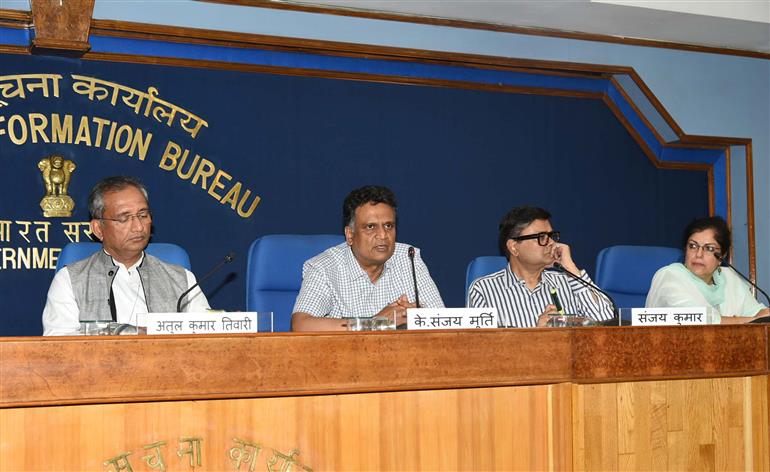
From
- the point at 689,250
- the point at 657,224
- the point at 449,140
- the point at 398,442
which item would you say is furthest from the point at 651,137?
the point at 398,442

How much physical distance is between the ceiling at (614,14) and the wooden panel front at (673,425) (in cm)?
226

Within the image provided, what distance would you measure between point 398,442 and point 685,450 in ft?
2.37

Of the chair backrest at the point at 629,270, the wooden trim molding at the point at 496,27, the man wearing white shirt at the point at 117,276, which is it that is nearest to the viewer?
the man wearing white shirt at the point at 117,276

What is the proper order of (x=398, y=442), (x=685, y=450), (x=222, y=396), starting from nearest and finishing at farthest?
(x=222, y=396)
(x=398, y=442)
(x=685, y=450)

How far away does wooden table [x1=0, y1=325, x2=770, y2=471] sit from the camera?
5.70ft

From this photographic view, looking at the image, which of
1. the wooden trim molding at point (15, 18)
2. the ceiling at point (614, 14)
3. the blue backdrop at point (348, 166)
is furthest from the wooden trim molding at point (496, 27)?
the wooden trim molding at point (15, 18)

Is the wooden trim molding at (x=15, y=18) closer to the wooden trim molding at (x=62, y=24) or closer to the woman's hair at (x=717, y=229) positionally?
the wooden trim molding at (x=62, y=24)

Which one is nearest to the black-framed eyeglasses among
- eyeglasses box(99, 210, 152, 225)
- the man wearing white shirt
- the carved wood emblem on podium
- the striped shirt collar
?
the striped shirt collar

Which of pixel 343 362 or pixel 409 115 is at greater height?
pixel 409 115

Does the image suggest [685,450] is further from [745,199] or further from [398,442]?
[745,199]

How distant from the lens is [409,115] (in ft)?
14.5

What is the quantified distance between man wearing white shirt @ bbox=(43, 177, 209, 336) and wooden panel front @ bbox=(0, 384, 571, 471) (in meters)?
1.08

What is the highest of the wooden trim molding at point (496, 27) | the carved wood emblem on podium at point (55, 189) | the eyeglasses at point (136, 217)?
the wooden trim molding at point (496, 27)

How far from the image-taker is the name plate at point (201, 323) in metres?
2.03
